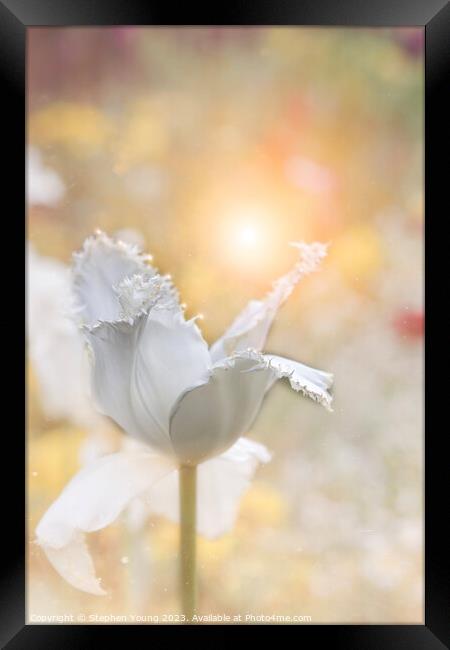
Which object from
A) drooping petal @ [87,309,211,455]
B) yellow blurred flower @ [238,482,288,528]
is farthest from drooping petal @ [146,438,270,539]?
drooping petal @ [87,309,211,455]

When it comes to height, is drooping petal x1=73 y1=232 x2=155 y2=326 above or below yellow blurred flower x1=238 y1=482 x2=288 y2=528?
above

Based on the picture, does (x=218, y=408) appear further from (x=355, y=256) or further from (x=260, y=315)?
(x=355, y=256)

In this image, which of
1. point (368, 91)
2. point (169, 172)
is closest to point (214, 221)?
point (169, 172)

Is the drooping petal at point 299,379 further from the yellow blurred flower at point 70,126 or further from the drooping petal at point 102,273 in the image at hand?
the yellow blurred flower at point 70,126

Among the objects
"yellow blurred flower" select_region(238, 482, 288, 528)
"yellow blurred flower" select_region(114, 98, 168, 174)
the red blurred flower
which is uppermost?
"yellow blurred flower" select_region(114, 98, 168, 174)

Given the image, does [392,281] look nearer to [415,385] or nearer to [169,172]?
[415,385]

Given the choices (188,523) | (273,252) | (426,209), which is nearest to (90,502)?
(188,523)

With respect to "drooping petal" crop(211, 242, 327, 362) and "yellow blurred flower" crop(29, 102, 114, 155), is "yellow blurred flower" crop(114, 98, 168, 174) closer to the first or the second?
"yellow blurred flower" crop(29, 102, 114, 155)

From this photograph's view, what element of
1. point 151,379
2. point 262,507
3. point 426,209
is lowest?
point 262,507
